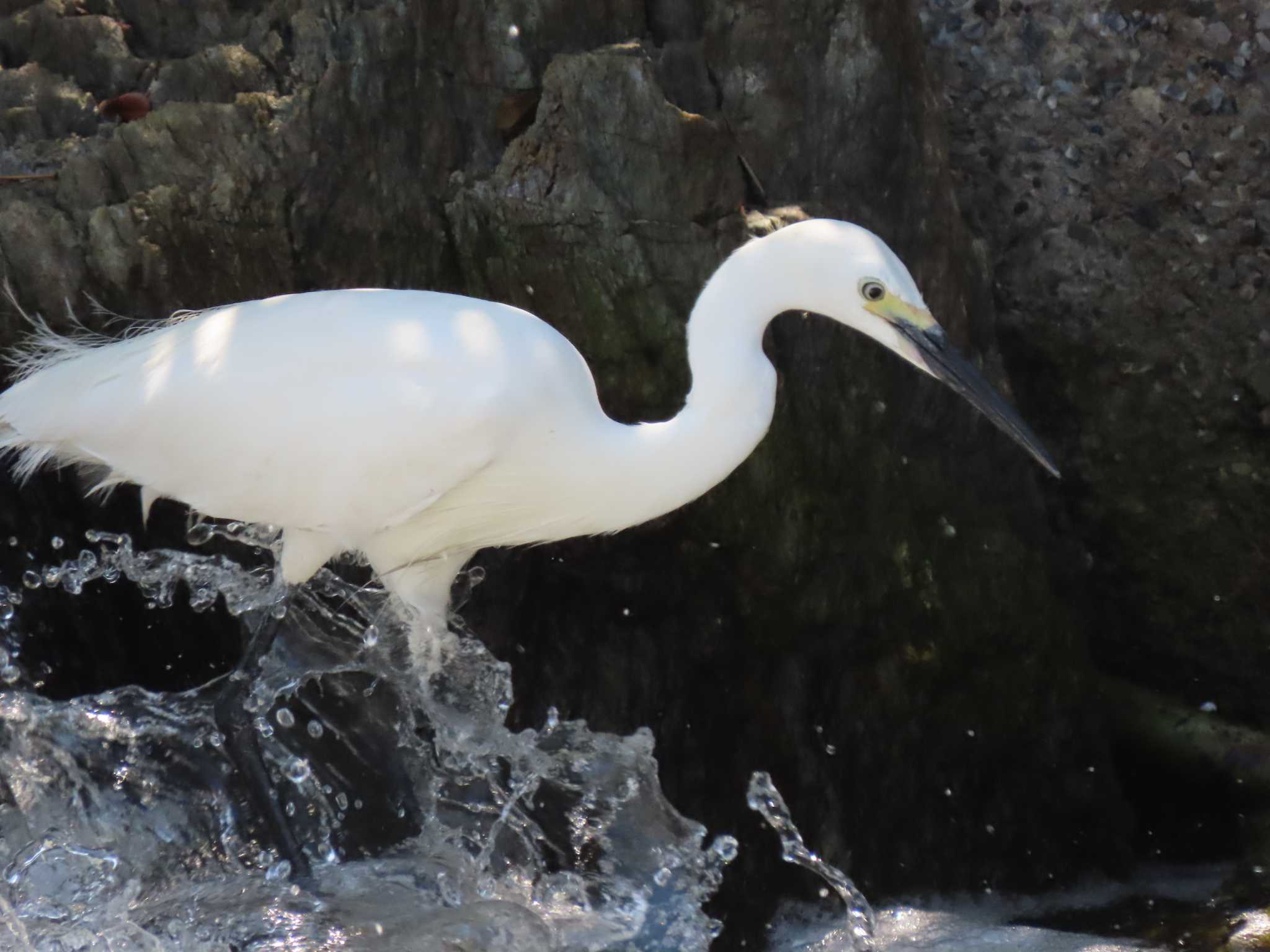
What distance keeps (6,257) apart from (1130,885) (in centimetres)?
279

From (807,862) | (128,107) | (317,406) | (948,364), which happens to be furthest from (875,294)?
(128,107)

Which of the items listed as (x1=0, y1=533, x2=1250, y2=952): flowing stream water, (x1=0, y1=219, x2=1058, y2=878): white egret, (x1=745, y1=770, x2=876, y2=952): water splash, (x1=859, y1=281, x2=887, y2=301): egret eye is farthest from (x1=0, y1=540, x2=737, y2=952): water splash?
(x1=859, y1=281, x2=887, y2=301): egret eye

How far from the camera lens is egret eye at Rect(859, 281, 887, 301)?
2230mm

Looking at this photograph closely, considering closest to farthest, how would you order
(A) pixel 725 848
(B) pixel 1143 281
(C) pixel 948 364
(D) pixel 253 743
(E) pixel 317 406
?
(C) pixel 948 364 < (E) pixel 317 406 < (D) pixel 253 743 < (A) pixel 725 848 < (B) pixel 1143 281

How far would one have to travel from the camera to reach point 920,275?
301cm

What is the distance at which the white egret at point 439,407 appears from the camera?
2.29 metres

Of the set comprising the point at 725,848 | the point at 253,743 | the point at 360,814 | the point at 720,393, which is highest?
the point at 720,393

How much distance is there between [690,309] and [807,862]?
3.80ft

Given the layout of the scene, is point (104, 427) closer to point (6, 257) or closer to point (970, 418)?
point (6, 257)

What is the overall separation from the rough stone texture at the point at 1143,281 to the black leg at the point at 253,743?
194cm

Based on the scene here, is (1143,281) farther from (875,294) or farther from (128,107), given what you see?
(128,107)

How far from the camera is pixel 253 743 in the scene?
282 cm

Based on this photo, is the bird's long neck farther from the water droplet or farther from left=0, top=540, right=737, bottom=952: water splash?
the water droplet

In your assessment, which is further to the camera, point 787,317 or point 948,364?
point 787,317
